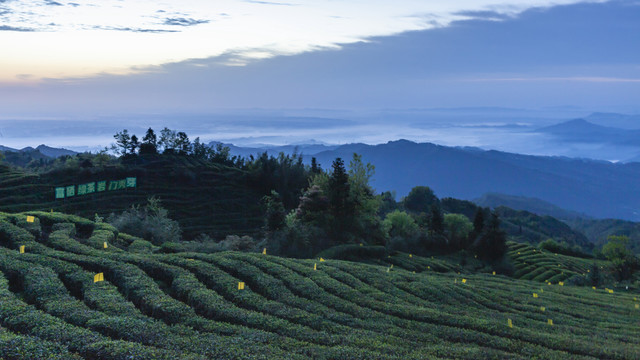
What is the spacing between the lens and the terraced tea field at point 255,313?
15.1 m

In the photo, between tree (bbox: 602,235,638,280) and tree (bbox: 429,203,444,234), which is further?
tree (bbox: 429,203,444,234)

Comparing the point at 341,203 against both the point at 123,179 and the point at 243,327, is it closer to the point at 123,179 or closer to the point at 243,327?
the point at 243,327

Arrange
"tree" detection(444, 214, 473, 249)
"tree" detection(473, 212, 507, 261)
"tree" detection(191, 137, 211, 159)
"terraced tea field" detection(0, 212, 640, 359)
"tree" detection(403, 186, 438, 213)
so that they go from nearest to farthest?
"terraced tea field" detection(0, 212, 640, 359) → "tree" detection(473, 212, 507, 261) → "tree" detection(444, 214, 473, 249) → "tree" detection(191, 137, 211, 159) → "tree" detection(403, 186, 438, 213)

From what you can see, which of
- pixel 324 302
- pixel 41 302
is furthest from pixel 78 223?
pixel 324 302

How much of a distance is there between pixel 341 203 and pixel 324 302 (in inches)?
1296

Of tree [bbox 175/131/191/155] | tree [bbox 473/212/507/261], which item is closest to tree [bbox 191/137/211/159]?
tree [bbox 175/131/191/155]

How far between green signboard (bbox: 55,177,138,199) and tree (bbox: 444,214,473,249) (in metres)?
55.9

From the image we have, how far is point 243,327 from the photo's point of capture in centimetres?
1744

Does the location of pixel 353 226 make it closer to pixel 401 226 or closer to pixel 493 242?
pixel 401 226

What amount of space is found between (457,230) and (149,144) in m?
64.3

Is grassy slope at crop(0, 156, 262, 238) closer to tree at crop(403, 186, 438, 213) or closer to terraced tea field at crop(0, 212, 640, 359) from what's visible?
terraced tea field at crop(0, 212, 640, 359)

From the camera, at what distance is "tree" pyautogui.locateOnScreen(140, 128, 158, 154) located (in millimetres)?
92625

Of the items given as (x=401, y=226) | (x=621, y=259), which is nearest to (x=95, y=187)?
(x=401, y=226)

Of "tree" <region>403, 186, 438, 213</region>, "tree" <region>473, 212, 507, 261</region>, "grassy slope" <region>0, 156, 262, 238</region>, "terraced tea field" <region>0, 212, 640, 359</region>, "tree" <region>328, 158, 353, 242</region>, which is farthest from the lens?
"tree" <region>403, 186, 438, 213</region>
